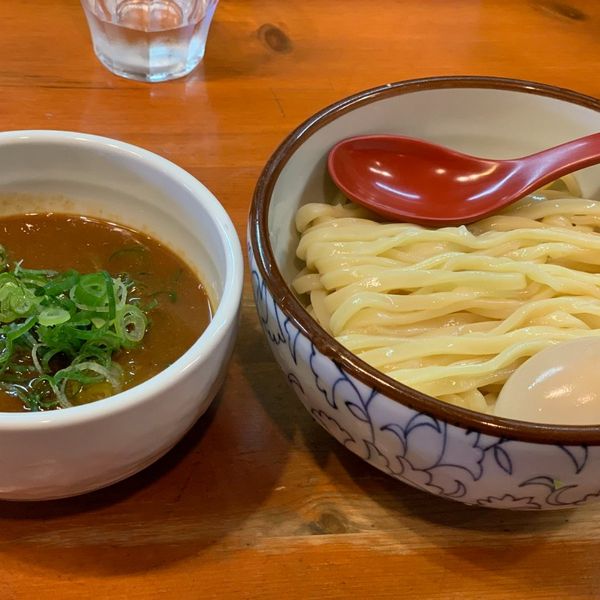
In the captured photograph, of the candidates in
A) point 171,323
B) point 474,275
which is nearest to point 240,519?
point 171,323

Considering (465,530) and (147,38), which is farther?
(147,38)

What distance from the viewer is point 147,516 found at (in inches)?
31.9

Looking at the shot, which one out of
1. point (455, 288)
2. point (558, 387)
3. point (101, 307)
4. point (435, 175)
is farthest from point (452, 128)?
point (101, 307)

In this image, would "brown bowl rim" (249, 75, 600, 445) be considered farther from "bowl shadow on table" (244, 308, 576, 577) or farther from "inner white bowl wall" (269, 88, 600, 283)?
"bowl shadow on table" (244, 308, 576, 577)

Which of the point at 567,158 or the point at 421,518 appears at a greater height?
the point at 567,158

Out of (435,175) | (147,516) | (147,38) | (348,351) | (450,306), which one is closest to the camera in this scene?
(348,351)

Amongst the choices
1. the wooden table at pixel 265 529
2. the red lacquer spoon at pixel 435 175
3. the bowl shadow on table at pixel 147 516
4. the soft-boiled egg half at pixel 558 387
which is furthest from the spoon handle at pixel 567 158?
the bowl shadow on table at pixel 147 516

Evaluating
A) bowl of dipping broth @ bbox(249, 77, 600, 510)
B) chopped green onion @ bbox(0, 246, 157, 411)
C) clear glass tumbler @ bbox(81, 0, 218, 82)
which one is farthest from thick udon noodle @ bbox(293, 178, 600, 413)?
clear glass tumbler @ bbox(81, 0, 218, 82)

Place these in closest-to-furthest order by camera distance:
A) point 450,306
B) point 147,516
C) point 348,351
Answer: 1. point 348,351
2. point 147,516
3. point 450,306

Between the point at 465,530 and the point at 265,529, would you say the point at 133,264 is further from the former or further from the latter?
the point at 465,530

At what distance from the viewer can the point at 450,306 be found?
36.5 inches

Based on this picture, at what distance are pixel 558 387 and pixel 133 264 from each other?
20.1 inches

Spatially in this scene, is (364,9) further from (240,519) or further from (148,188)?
(240,519)

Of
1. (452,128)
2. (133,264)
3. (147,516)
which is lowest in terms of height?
(147,516)
